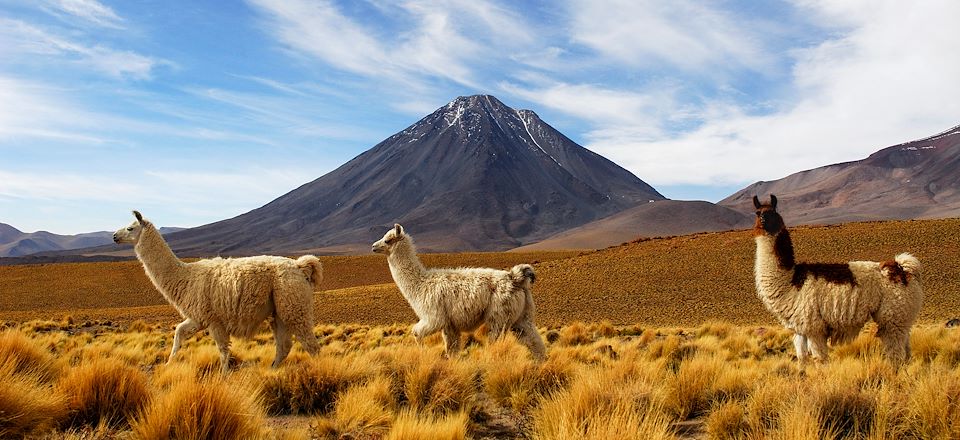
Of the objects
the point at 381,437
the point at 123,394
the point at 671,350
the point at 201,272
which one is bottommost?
the point at 671,350

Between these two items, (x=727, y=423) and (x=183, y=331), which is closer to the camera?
(x=727, y=423)

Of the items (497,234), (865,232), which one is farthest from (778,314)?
(497,234)

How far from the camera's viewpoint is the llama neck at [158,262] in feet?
27.2

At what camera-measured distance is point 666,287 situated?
2792cm

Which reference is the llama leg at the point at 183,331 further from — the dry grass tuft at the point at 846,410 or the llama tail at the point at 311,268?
the dry grass tuft at the point at 846,410

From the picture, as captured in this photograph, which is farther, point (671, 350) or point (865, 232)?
point (865, 232)

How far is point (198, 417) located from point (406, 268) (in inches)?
201

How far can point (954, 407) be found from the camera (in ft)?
13.0

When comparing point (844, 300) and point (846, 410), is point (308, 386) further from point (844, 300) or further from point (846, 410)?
point (844, 300)

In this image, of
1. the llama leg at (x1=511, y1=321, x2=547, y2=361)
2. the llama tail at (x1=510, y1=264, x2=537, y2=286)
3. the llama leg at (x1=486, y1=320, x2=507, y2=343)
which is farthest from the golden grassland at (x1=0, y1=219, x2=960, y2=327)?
the llama leg at (x1=486, y1=320, x2=507, y2=343)

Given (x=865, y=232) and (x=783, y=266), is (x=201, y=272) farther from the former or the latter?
(x=865, y=232)

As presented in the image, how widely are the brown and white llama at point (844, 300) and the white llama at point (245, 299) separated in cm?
611

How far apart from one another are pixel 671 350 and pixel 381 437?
724 cm

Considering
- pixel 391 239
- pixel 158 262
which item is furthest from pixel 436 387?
pixel 158 262
